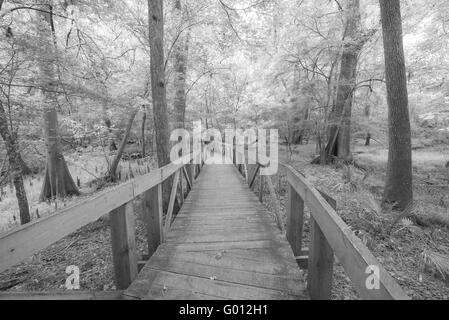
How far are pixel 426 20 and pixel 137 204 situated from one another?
13.5 meters

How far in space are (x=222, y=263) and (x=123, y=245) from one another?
1205 mm

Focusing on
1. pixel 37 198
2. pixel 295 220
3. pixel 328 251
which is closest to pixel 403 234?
pixel 295 220

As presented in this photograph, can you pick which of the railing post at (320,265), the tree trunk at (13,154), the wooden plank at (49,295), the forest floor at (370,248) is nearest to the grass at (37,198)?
the tree trunk at (13,154)

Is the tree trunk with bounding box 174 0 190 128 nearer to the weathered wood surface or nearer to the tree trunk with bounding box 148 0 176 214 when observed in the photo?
the tree trunk with bounding box 148 0 176 214

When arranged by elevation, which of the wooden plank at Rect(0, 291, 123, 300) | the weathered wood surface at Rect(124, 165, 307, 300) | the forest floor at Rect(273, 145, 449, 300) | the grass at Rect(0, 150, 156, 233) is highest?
the wooden plank at Rect(0, 291, 123, 300)

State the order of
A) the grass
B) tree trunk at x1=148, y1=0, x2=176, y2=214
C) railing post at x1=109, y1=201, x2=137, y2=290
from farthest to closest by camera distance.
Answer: the grass
tree trunk at x1=148, y1=0, x2=176, y2=214
railing post at x1=109, y1=201, x2=137, y2=290

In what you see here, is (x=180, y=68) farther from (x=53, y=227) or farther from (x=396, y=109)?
(x=53, y=227)

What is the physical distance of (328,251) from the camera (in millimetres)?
1857

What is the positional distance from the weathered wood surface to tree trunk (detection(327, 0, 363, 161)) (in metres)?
6.94

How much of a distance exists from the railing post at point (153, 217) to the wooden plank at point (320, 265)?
1.95m

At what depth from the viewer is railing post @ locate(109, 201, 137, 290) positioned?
205cm

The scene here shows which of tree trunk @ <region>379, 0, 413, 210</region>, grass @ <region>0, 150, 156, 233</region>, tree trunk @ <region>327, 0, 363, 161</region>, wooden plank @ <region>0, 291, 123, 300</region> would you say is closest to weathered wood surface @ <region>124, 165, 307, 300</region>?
wooden plank @ <region>0, 291, 123, 300</region>

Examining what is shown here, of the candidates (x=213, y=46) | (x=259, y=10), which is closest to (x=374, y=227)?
(x=259, y=10)
